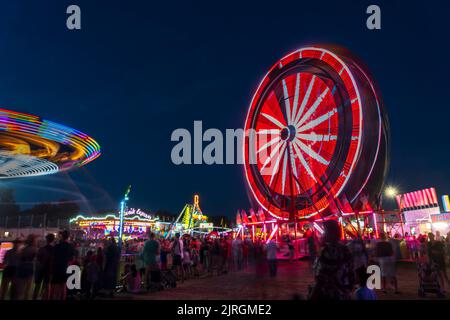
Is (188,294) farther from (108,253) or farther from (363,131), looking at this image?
(363,131)

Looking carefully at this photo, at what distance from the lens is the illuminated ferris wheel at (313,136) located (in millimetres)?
A: 22438

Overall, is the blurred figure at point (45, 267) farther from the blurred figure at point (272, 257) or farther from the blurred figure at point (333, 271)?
the blurred figure at point (272, 257)

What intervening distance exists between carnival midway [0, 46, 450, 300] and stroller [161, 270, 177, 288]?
0.11 feet

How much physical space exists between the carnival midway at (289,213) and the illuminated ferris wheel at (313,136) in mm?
89

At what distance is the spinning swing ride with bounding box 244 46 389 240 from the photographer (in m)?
22.4

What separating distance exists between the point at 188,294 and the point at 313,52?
2262 centimetres

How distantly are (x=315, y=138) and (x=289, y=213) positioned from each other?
6.38 metres

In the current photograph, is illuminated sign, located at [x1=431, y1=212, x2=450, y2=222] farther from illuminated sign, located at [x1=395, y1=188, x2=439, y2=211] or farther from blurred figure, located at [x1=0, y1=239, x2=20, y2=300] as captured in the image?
blurred figure, located at [x1=0, y1=239, x2=20, y2=300]

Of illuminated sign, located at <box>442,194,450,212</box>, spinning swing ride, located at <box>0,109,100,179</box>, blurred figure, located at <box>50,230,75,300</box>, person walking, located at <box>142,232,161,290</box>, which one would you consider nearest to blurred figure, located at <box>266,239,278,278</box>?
person walking, located at <box>142,232,161,290</box>

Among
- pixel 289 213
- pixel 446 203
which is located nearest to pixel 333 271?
pixel 289 213
